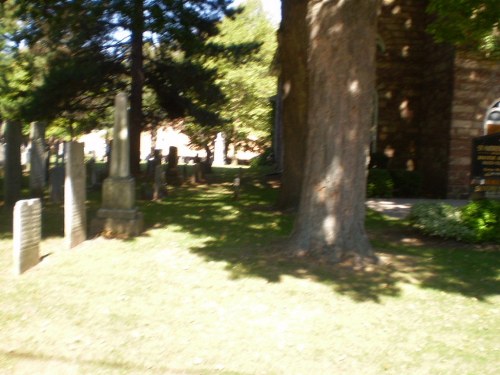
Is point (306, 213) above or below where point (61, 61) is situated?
below

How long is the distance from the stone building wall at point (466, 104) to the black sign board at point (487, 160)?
6017 millimetres

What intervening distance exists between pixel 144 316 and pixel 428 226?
6523 millimetres

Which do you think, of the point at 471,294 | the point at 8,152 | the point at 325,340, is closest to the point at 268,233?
the point at 471,294

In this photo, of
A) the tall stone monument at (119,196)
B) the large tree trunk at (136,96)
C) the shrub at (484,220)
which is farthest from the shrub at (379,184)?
the large tree trunk at (136,96)

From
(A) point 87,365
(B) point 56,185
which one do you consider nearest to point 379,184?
(B) point 56,185

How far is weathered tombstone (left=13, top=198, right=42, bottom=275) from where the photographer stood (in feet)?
25.1

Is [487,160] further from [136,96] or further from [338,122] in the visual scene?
[136,96]

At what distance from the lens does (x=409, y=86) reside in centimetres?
1984

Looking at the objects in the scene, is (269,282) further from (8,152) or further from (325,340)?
(8,152)

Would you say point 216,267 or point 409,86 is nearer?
point 216,267

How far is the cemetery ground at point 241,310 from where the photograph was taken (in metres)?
5.33

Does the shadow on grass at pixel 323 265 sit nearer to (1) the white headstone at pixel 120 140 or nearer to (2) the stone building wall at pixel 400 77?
(1) the white headstone at pixel 120 140

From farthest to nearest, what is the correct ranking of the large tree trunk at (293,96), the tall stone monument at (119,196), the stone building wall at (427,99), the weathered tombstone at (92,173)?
1. the weathered tombstone at (92,173)
2. the stone building wall at (427,99)
3. the large tree trunk at (293,96)
4. the tall stone monument at (119,196)

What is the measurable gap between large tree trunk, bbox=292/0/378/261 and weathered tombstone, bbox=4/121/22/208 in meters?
8.03
